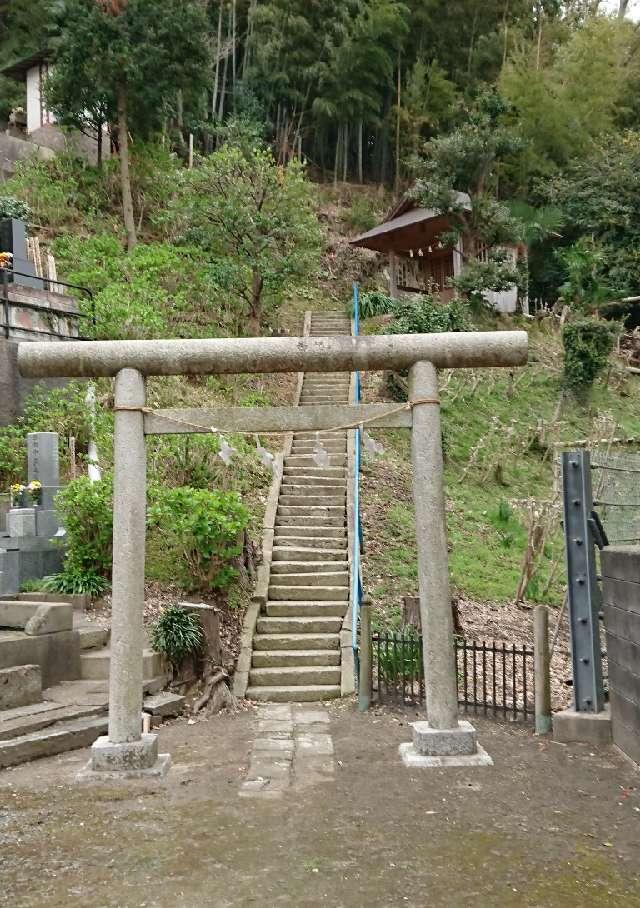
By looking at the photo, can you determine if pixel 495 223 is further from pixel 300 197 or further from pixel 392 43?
Result: pixel 392 43

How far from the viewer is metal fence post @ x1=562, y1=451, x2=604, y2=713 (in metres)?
6.57

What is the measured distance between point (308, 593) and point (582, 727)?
433 cm

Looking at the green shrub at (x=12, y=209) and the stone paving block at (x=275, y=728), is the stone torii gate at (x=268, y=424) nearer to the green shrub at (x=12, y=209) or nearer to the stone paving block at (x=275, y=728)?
the stone paving block at (x=275, y=728)

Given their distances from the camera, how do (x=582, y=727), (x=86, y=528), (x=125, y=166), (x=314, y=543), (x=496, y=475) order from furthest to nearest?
1. (x=125, y=166)
2. (x=496, y=475)
3. (x=314, y=543)
4. (x=86, y=528)
5. (x=582, y=727)

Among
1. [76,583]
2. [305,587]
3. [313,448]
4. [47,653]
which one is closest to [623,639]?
[305,587]

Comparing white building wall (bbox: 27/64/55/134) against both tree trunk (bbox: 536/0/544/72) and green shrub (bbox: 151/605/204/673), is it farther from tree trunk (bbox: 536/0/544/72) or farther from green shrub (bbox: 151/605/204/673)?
green shrub (bbox: 151/605/204/673)

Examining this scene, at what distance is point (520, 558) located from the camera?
520 inches

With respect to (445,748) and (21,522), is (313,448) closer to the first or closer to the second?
(21,522)

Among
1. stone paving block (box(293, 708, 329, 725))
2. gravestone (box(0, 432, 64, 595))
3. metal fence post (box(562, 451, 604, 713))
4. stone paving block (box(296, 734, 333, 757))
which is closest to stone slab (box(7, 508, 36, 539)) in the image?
gravestone (box(0, 432, 64, 595))

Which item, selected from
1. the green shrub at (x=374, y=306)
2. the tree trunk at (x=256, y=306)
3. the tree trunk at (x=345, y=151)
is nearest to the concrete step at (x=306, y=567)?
the tree trunk at (x=256, y=306)

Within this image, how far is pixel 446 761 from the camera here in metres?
6.07

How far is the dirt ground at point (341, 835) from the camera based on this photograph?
13.2 ft

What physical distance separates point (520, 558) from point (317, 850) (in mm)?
9316

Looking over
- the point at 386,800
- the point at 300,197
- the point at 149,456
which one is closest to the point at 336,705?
the point at 386,800
